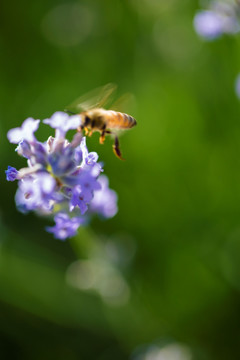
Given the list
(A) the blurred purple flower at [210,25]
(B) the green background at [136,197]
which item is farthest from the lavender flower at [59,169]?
(A) the blurred purple flower at [210,25]

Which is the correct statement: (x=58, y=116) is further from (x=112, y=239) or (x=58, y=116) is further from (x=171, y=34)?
(x=171, y=34)

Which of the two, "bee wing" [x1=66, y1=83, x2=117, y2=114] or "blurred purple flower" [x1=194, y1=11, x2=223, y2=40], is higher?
"blurred purple flower" [x1=194, y1=11, x2=223, y2=40]

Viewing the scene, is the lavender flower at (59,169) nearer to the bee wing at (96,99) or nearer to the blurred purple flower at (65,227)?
the blurred purple flower at (65,227)

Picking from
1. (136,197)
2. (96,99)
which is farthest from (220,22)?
(136,197)

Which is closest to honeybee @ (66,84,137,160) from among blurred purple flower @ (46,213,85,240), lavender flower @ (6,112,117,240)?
lavender flower @ (6,112,117,240)

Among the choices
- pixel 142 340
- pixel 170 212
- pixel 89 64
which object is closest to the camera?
pixel 142 340

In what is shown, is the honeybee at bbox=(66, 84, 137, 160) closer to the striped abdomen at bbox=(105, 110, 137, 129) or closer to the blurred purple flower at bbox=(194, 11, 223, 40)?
the striped abdomen at bbox=(105, 110, 137, 129)

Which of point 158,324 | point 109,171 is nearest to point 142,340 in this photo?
point 158,324
